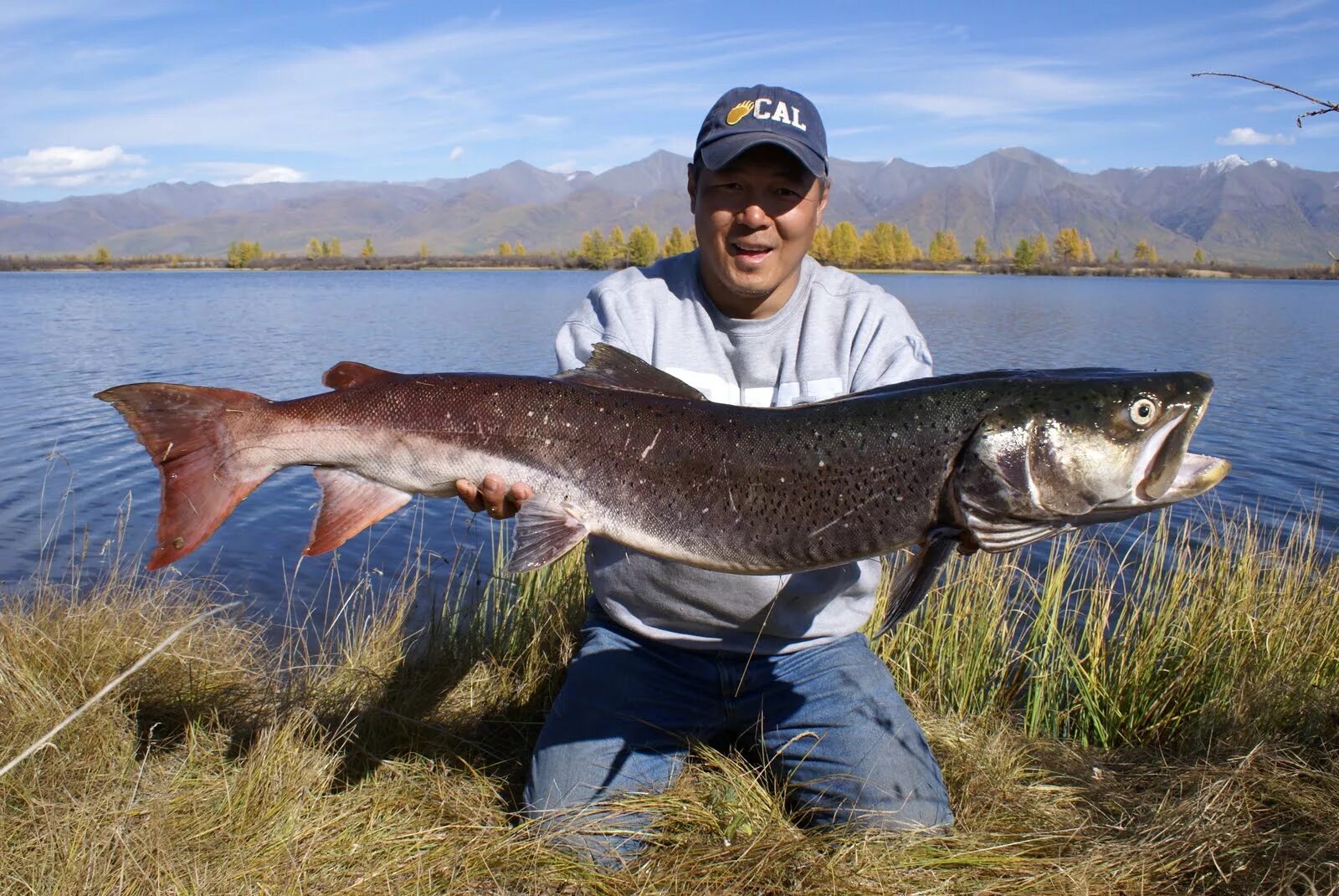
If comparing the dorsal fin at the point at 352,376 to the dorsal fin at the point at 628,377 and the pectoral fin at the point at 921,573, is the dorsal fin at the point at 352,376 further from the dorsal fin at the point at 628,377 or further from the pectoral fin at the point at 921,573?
the pectoral fin at the point at 921,573

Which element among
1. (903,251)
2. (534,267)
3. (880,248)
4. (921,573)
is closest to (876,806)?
(921,573)

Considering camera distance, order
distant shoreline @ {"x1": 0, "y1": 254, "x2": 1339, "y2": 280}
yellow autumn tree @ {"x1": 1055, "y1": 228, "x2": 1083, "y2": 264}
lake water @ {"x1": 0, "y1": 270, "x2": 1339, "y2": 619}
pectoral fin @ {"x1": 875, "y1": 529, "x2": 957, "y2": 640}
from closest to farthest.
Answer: pectoral fin @ {"x1": 875, "y1": 529, "x2": 957, "y2": 640}
lake water @ {"x1": 0, "y1": 270, "x2": 1339, "y2": 619}
distant shoreline @ {"x1": 0, "y1": 254, "x2": 1339, "y2": 280}
yellow autumn tree @ {"x1": 1055, "y1": 228, "x2": 1083, "y2": 264}

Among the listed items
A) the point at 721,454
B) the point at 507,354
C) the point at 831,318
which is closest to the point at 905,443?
the point at 721,454

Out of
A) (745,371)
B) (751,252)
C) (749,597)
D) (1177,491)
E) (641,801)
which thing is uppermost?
(751,252)

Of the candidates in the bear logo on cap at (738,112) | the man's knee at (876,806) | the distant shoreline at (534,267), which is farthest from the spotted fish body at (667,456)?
the distant shoreline at (534,267)

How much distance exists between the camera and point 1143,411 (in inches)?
112

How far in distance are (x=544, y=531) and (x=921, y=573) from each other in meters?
1.34

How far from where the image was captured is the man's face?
4.03m

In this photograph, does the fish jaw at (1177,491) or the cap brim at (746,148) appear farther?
the cap brim at (746,148)

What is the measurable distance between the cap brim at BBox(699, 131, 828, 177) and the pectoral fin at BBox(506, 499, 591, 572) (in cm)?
170

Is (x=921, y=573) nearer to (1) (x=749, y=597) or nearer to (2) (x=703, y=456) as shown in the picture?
(2) (x=703, y=456)

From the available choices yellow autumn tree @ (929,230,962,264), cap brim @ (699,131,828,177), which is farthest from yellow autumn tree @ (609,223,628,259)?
cap brim @ (699,131,828,177)

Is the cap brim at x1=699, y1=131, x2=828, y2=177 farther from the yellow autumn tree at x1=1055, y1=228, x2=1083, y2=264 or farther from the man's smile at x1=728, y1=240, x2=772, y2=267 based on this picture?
the yellow autumn tree at x1=1055, y1=228, x2=1083, y2=264

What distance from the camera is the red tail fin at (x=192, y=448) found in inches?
127
